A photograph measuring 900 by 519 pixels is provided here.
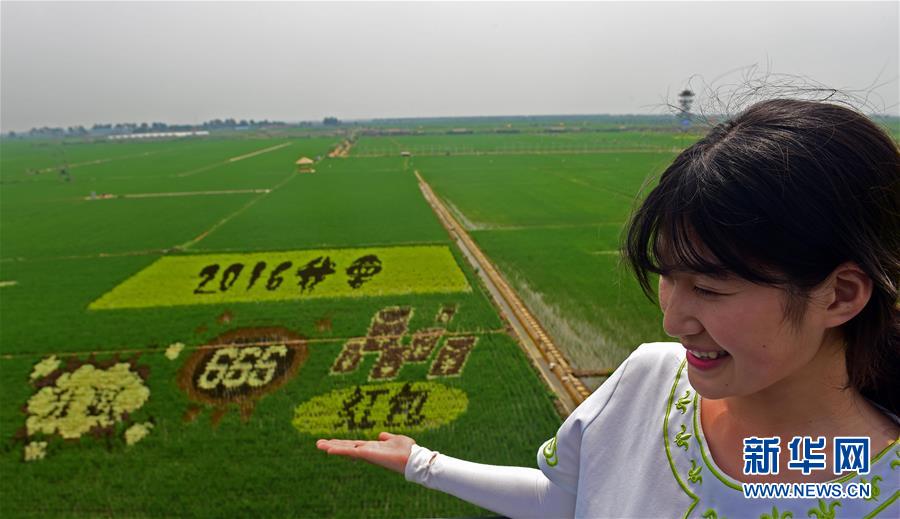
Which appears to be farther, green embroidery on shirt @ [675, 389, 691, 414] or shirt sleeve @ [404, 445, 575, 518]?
shirt sleeve @ [404, 445, 575, 518]

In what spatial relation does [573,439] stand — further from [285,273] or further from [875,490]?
[285,273]

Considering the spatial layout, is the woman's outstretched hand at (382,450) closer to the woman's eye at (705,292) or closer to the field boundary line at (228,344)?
the woman's eye at (705,292)

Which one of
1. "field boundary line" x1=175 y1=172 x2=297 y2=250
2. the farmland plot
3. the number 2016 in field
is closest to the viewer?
the farmland plot

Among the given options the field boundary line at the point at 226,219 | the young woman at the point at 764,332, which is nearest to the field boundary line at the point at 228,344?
the young woman at the point at 764,332

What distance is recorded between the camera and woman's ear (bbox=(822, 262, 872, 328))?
34.2 inches

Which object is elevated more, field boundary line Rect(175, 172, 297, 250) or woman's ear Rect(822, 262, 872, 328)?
woman's ear Rect(822, 262, 872, 328)

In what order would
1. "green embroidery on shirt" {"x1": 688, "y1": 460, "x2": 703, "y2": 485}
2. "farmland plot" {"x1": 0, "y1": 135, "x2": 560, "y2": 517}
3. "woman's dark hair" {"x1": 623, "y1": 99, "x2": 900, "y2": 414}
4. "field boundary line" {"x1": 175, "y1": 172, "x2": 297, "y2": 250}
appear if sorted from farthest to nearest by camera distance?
1. "field boundary line" {"x1": 175, "y1": 172, "x2": 297, "y2": 250}
2. "farmland plot" {"x1": 0, "y1": 135, "x2": 560, "y2": 517}
3. "green embroidery on shirt" {"x1": 688, "y1": 460, "x2": 703, "y2": 485}
4. "woman's dark hair" {"x1": 623, "y1": 99, "x2": 900, "y2": 414}

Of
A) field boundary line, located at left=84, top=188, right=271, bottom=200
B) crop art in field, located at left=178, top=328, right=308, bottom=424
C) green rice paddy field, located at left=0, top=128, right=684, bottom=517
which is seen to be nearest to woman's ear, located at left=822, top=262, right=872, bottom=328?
green rice paddy field, located at left=0, top=128, right=684, bottom=517

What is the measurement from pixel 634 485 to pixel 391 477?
5780 millimetres

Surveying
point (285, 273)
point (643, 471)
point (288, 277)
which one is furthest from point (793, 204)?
point (285, 273)

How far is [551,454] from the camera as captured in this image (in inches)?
51.3

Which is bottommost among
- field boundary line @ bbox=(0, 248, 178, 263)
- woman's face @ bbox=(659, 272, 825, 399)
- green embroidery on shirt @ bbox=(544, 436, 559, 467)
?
field boundary line @ bbox=(0, 248, 178, 263)

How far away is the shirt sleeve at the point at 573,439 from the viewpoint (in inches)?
48.9

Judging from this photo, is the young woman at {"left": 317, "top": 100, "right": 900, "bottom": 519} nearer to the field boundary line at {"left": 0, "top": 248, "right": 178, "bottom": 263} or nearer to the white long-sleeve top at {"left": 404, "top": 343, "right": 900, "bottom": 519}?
the white long-sleeve top at {"left": 404, "top": 343, "right": 900, "bottom": 519}
